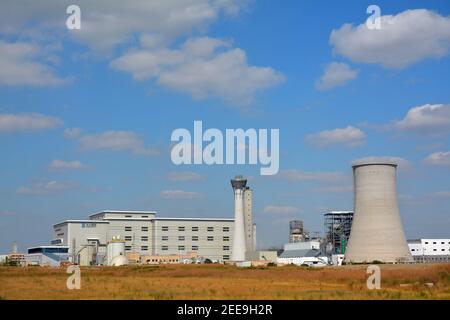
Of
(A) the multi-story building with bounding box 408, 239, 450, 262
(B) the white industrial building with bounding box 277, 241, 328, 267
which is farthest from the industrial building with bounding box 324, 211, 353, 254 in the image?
(A) the multi-story building with bounding box 408, 239, 450, 262

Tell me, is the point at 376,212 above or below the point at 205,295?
above

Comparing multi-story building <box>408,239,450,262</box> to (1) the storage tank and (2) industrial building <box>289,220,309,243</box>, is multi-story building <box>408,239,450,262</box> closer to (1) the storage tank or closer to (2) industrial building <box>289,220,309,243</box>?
(2) industrial building <box>289,220,309,243</box>

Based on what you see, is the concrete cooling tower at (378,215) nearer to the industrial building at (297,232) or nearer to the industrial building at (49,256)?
the industrial building at (297,232)

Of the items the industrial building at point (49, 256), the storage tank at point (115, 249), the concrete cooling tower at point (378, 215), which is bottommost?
the industrial building at point (49, 256)

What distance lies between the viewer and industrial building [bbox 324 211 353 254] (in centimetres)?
9362

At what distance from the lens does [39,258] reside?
112562 millimetres

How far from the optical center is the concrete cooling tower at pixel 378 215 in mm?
60750

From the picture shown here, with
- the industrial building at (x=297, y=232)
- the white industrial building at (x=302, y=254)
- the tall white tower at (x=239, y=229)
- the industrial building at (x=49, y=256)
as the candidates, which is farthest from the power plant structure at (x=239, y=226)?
the industrial building at (x=49, y=256)

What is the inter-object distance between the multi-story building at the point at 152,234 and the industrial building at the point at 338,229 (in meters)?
32.0

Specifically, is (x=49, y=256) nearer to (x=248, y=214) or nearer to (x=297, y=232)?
(x=248, y=214)

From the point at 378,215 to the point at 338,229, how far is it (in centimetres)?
3491
